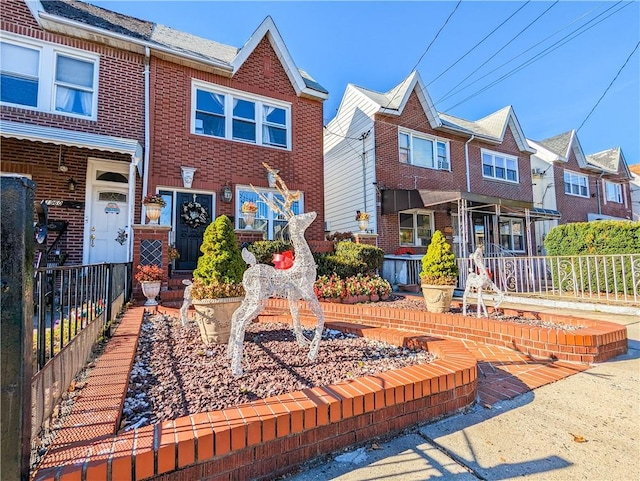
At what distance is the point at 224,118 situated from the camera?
30.6ft

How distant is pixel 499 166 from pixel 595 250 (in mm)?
8332

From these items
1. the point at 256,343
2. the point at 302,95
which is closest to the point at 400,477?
the point at 256,343

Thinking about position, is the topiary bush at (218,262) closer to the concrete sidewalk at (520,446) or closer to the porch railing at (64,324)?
the porch railing at (64,324)

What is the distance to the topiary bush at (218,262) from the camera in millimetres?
3439

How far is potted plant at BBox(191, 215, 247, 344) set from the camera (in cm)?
339

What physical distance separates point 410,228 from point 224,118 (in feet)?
26.1

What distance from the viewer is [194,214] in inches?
337

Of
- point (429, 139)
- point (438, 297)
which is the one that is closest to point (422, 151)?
point (429, 139)

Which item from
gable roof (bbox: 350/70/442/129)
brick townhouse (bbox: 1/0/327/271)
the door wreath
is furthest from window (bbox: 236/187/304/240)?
gable roof (bbox: 350/70/442/129)

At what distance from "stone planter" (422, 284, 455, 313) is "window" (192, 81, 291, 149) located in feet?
22.2

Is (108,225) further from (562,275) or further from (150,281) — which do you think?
(562,275)

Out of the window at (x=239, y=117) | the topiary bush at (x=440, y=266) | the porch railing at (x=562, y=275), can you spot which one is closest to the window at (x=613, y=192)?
the porch railing at (x=562, y=275)

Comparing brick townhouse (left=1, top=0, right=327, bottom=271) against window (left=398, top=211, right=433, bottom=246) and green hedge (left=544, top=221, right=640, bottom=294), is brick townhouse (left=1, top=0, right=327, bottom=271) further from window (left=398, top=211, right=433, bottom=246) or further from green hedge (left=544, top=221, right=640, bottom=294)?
green hedge (left=544, top=221, right=640, bottom=294)

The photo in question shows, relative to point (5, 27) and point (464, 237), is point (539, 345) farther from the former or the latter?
point (5, 27)
